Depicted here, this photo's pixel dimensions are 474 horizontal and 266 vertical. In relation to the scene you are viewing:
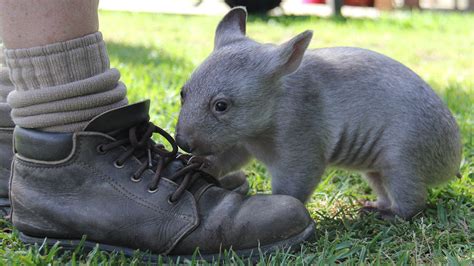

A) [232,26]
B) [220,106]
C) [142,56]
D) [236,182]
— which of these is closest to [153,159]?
[220,106]

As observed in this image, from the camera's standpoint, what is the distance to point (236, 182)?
97.9 inches

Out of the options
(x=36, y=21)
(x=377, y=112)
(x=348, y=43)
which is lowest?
(x=348, y=43)

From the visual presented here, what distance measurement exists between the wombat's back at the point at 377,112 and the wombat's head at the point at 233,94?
11 centimetres

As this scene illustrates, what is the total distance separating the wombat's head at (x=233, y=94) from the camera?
2.22m

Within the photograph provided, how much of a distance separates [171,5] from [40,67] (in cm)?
1114

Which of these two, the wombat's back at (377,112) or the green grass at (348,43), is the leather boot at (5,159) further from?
the wombat's back at (377,112)

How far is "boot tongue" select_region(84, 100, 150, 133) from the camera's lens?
1.95 meters

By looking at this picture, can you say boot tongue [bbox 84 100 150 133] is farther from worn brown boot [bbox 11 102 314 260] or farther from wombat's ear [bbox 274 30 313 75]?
wombat's ear [bbox 274 30 313 75]

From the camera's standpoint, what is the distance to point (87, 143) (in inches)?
76.5

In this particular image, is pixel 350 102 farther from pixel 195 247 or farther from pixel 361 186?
pixel 195 247

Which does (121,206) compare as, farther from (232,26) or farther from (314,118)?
(232,26)

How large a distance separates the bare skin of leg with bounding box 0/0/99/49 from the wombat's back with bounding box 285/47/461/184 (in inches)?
32.3

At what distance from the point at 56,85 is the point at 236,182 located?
0.83 meters

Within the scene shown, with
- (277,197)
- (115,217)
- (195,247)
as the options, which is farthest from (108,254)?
(277,197)
